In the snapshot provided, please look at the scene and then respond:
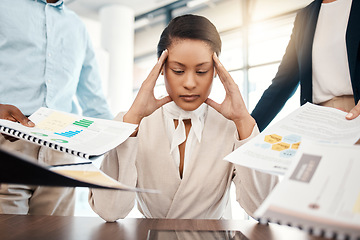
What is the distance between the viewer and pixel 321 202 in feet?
1.35

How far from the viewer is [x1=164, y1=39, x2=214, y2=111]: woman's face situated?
108 centimetres

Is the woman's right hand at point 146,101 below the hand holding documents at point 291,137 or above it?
above

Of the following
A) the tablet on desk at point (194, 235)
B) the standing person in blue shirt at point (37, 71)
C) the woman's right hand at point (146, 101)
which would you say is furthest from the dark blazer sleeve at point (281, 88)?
the standing person in blue shirt at point (37, 71)

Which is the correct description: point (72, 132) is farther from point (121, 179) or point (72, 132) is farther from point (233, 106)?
point (233, 106)

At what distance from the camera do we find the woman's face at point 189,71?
42.4 inches

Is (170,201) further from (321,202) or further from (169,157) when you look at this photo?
(321,202)

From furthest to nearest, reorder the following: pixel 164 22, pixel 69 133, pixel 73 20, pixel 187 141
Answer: pixel 164 22, pixel 73 20, pixel 187 141, pixel 69 133

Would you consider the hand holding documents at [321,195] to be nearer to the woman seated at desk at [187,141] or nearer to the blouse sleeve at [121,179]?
the woman seated at desk at [187,141]

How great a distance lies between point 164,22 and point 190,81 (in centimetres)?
530

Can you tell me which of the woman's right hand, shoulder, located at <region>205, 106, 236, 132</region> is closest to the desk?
the woman's right hand

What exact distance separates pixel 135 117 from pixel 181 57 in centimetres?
27

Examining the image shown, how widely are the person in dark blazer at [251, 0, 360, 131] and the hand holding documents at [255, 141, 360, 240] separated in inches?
26.7

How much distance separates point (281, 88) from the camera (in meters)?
1.38

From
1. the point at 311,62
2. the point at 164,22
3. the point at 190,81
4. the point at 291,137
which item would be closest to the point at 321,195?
the point at 291,137
